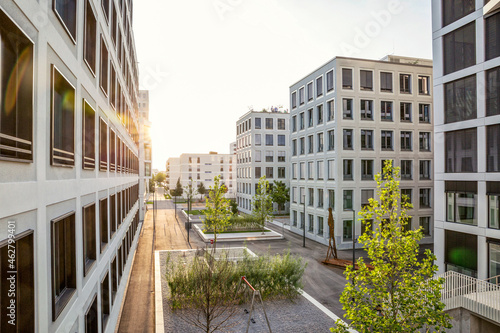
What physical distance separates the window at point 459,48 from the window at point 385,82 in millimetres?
13177

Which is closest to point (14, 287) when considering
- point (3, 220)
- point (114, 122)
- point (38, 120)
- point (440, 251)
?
point (3, 220)

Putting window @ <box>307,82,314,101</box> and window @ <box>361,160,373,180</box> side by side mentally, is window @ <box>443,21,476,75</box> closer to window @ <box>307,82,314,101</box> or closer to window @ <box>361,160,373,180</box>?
window @ <box>361,160,373,180</box>

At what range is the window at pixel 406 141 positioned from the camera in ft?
108

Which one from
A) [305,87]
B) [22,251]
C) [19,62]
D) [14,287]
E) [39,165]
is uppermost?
[305,87]

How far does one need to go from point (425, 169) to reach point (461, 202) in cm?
1678

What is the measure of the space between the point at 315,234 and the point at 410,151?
12.9m

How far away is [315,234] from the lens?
113ft

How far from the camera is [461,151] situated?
18234 mm

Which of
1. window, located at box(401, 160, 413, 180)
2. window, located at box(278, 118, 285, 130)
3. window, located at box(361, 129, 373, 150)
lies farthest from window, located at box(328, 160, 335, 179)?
window, located at box(278, 118, 285, 130)

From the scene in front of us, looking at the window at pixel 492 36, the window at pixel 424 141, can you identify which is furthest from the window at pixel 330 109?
the window at pixel 492 36

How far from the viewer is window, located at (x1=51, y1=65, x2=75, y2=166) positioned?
22.5 feet

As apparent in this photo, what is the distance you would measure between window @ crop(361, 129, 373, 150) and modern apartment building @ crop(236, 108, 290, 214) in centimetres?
2664

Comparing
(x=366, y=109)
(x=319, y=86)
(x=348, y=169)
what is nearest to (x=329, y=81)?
(x=319, y=86)

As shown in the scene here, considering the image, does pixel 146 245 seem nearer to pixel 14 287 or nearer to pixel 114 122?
pixel 114 122
